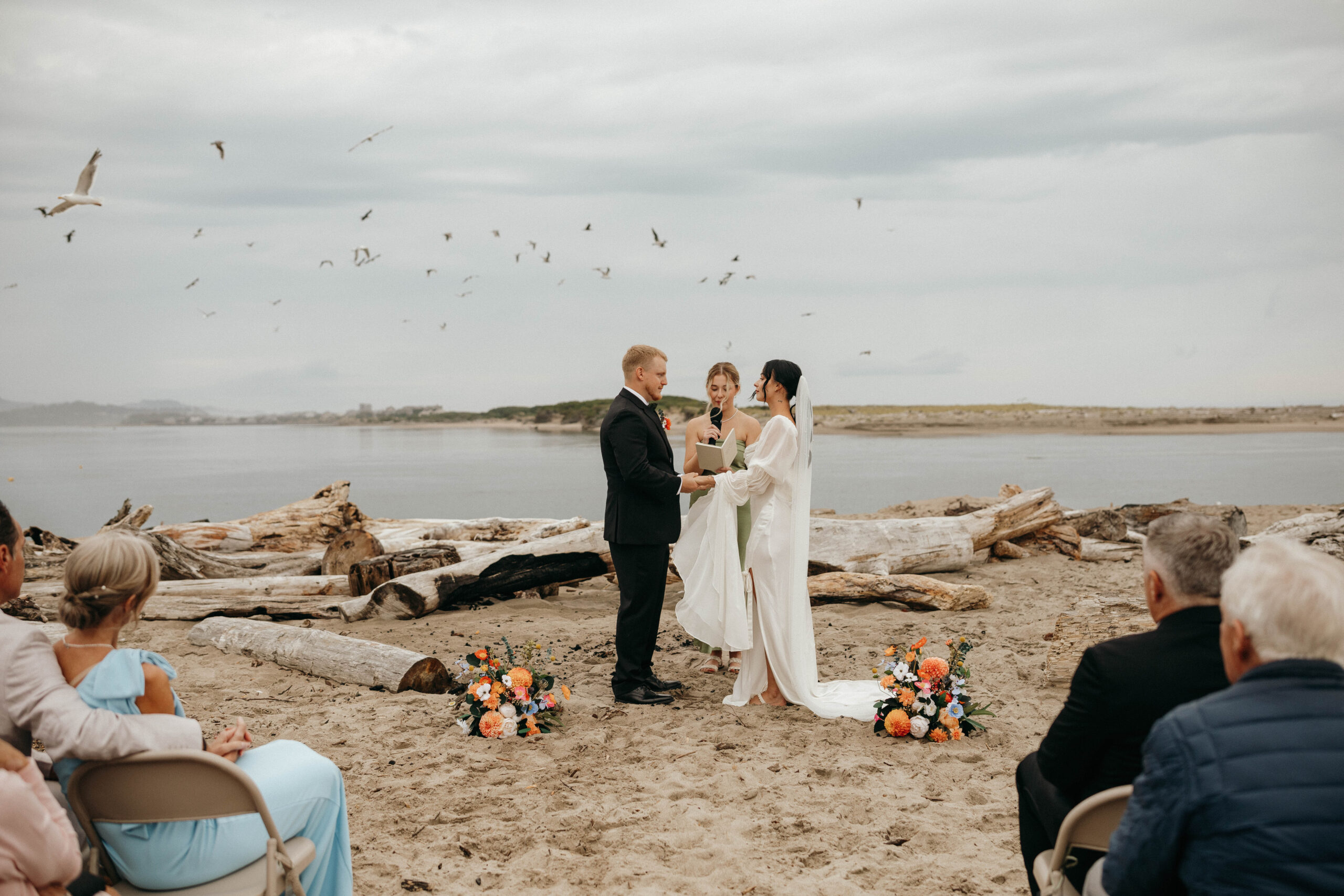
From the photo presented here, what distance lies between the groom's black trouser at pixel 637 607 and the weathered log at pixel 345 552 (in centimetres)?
510

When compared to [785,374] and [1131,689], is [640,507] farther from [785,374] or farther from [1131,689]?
[1131,689]

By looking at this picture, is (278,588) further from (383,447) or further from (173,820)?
(383,447)

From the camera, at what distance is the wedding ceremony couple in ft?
20.2

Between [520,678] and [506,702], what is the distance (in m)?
0.18

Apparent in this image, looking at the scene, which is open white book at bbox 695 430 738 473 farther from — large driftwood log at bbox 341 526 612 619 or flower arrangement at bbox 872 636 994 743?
large driftwood log at bbox 341 526 612 619

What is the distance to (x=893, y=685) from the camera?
5.63m

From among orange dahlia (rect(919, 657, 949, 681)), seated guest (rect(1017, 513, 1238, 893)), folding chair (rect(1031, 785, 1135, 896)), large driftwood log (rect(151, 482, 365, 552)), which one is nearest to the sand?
orange dahlia (rect(919, 657, 949, 681))

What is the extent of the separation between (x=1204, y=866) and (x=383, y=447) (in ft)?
308

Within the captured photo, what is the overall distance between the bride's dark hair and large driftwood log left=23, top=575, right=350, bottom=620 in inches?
215

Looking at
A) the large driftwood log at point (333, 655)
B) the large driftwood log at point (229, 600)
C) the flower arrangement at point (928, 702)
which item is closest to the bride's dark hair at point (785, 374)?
the flower arrangement at point (928, 702)

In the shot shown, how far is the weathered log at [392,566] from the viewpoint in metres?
9.64

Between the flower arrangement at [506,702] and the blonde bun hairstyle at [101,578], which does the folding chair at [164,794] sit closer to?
the blonde bun hairstyle at [101,578]

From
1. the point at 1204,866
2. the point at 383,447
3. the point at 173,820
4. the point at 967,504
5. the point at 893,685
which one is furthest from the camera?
the point at 383,447

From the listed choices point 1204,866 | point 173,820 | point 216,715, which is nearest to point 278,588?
point 216,715
